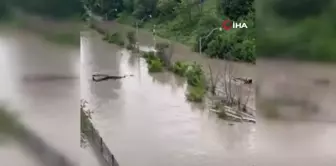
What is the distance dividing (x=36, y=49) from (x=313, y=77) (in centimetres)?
82

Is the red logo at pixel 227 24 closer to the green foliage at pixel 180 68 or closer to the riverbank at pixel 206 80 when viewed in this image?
the riverbank at pixel 206 80

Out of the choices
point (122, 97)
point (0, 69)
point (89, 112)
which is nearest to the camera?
point (0, 69)

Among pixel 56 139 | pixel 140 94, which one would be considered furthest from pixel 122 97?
pixel 56 139

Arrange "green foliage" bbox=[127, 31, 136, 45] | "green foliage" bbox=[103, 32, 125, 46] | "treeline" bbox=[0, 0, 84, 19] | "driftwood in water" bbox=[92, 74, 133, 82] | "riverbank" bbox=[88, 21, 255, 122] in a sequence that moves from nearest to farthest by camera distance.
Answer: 1. "treeline" bbox=[0, 0, 84, 19]
2. "driftwood in water" bbox=[92, 74, 133, 82]
3. "green foliage" bbox=[103, 32, 125, 46]
4. "green foliage" bbox=[127, 31, 136, 45]
5. "riverbank" bbox=[88, 21, 255, 122]

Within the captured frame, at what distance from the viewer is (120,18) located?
208cm

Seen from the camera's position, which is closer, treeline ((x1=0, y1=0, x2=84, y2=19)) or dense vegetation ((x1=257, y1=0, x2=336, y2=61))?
treeline ((x1=0, y1=0, x2=84, y2=19))

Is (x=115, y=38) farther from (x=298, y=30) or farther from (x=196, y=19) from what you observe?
(x=298, y=30)

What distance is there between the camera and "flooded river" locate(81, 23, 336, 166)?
1.99 m

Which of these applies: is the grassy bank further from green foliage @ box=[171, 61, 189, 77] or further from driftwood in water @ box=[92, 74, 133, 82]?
driftwood in water @ box=[92, 74, 133, 82]

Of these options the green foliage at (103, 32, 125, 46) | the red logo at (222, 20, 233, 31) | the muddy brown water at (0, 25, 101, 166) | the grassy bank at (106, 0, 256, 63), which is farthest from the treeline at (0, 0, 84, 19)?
the red logo at (222, 20, 233, 31)

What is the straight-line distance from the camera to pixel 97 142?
1.85 m

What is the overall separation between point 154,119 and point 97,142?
1.43ft

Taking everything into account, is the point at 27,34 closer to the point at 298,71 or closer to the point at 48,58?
the point at 48,58

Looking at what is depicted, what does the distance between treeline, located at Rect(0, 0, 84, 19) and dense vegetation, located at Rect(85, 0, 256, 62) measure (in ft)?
2.83
